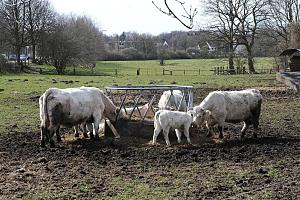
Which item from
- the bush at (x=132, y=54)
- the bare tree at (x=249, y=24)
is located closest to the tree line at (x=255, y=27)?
the bare tree at (x=249, y=24)

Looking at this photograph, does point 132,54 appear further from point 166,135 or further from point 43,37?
point 166,135

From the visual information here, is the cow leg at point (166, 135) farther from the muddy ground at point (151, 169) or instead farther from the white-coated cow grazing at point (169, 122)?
the muddy ground at point (151, 169)

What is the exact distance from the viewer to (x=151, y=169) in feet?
34.6

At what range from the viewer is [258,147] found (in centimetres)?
1252

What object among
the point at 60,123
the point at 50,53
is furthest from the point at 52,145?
the point at 50,53

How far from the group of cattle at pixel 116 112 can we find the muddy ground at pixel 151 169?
19.3 inches

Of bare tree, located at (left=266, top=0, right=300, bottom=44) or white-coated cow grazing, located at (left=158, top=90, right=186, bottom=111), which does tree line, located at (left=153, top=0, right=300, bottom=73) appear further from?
white-coated cow grazing, located at (left=158, top=90, right=186, bottom=111)

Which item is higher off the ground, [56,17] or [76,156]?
[56,17]

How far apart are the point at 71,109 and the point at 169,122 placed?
2774 millimetres

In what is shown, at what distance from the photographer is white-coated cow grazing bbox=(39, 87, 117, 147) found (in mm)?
13438

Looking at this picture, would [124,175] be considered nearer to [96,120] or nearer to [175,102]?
[96,120]

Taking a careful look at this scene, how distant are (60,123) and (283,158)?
602cm

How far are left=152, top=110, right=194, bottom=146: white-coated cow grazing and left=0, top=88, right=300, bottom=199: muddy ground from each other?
37cm

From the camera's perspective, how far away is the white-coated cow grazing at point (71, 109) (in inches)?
529
